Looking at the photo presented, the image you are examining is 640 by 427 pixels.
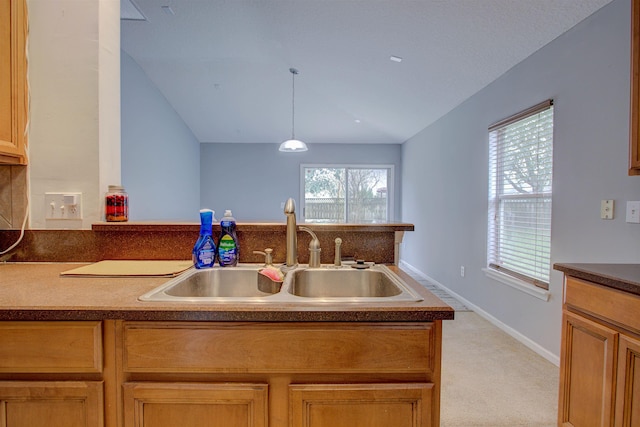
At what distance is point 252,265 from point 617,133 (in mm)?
2049

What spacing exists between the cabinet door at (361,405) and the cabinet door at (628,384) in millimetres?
819

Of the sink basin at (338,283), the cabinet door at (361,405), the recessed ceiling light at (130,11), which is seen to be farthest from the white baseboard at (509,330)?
the recessed ceiling light at (130,11)

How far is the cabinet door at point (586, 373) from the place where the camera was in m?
1.25

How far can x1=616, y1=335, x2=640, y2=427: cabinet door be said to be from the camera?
1.15 m

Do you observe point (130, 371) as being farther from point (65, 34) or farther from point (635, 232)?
point (635, 232)

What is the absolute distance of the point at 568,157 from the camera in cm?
222

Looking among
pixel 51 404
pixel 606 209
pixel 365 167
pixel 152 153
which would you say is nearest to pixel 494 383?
pixel 606 209

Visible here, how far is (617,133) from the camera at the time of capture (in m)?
1.87

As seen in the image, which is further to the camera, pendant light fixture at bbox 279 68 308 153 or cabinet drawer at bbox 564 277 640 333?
pendant light fixture at bbox 279 68 308 153

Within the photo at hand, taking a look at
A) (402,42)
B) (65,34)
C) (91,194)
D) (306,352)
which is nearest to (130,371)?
(306,352)

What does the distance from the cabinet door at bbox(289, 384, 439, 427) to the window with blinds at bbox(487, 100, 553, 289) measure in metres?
2.01

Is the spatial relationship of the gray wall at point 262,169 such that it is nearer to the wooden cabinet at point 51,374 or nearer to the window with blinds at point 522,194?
the window with blinds at point 522,194

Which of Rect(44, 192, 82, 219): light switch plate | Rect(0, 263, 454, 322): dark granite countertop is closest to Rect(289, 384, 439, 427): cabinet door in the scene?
Rect(0, 263, 454, 322): dark granite countertop

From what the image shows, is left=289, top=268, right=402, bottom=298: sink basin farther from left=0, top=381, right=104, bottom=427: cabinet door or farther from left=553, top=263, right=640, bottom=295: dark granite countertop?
left=553, top=263, right=640, bottom=295: dark granite countertop
